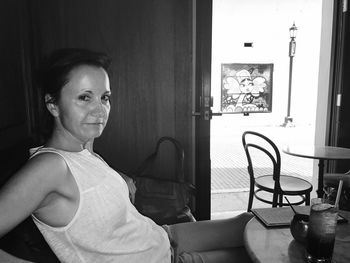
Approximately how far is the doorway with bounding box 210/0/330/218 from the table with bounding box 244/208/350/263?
2.70 metres

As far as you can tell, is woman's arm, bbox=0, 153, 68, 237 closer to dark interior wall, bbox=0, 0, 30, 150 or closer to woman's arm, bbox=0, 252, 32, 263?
woman's arm, bbox=0, 252, 32, 263

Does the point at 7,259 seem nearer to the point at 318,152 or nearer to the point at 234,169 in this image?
the point at 318,152

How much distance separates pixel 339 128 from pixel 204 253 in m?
2.36

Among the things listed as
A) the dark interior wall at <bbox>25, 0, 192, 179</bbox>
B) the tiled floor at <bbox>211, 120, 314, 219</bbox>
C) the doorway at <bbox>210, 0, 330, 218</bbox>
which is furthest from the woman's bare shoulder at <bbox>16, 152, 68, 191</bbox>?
the doorway at <bbox>210, 0, 330, 218</bbox>

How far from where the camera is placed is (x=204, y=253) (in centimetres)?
120

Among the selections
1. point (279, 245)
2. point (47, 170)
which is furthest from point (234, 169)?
point (47, 170)

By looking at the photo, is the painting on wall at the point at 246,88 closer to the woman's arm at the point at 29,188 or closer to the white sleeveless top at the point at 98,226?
the white sleeveless top at the point at 98,226

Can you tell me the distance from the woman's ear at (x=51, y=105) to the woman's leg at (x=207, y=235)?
0.66 meters

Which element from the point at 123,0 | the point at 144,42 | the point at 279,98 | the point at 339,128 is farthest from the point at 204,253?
the point at 279,98

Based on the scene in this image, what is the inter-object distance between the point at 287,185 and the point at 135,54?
1.61 metres

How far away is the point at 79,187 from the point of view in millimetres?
932

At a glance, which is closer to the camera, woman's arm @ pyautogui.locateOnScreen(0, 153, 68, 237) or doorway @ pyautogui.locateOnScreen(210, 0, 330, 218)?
woman's arm @ pyautogui.locateOnScreen(0, 153, 68, 237)

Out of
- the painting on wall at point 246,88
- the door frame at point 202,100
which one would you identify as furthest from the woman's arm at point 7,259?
the painting on wall at point 246,88

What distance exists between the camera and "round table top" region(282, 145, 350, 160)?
2.40m
